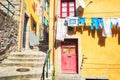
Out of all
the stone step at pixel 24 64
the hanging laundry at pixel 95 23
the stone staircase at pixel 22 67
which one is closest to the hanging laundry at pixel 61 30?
the hanging laundry at pixel 95 23

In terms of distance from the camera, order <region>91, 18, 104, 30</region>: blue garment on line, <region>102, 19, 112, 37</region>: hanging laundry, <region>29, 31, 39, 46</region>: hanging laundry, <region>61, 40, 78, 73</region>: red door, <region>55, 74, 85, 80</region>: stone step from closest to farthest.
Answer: <region>55, 74, 85, 80</region>: stone step, <region>102, 19, 112, 37</region>: hanging laundry, <region>91, 18, 104, 30</region>: blue garment on line, <region>61, 40, 78, 73</region>: red door, <region>29, 31, 39, 46</region>: hanging laundry

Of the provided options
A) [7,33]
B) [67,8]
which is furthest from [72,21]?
[7,33]

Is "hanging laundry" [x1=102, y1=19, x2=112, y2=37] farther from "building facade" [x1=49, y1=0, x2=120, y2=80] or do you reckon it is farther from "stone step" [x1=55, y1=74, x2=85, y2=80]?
"stone step" [x1=55, y1=74, x2=85, y2=80]

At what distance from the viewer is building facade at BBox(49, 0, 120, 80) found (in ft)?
55.8

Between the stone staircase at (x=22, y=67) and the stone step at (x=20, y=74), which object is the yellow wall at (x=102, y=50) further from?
the stone step at (x=20, y=74)

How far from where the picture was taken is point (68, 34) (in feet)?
57.5

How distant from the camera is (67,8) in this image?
717 inches

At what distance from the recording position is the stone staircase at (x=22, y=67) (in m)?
10.3

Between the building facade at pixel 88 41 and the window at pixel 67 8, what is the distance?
0.35 ft

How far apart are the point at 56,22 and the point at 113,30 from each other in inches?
147

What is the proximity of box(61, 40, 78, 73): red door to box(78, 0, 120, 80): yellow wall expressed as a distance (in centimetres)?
67

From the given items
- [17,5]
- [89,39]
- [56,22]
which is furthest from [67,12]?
[17,5]

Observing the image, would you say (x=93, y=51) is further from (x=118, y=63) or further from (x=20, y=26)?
(x=20, y=26)

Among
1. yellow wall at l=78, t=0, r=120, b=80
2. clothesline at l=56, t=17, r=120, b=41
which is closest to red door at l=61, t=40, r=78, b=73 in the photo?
yellow wall at l=78, t=0, r=120, b=80
